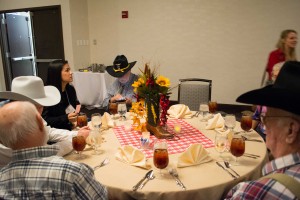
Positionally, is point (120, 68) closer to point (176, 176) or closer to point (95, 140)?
point (95, 140)

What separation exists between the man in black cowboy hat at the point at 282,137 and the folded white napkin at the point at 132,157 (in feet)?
2.02

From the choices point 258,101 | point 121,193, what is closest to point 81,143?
point 121,193

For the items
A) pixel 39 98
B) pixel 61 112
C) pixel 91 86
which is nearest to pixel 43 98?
pixel 39 98

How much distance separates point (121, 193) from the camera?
132 cm

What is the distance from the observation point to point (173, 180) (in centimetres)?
137

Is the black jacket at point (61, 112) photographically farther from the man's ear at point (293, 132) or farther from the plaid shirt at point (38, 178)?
the man's ear at point (293, 132)

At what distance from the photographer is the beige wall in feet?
15.8

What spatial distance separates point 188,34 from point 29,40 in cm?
410

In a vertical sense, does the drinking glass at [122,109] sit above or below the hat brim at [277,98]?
below

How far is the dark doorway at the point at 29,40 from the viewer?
5.82 meters

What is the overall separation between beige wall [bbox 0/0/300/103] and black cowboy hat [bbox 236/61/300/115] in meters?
4.26

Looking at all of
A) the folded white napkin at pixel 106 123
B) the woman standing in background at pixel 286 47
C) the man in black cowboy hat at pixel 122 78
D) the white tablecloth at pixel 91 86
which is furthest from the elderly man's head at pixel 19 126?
the white tablecloth at pixel 91 86

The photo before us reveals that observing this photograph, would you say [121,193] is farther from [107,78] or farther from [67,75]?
[107,78]

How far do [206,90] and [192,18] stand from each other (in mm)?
2534
